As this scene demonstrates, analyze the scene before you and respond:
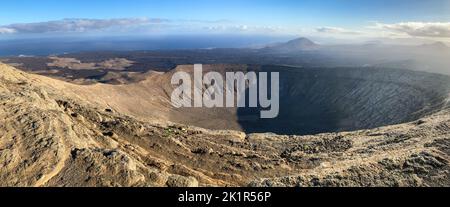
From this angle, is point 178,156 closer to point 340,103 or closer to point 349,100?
point 349,100

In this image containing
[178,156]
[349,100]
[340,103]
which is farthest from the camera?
[340,103]

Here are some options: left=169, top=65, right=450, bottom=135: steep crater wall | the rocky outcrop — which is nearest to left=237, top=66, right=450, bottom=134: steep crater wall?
left=169, top=65, right=450, bottom=135: steep crater wall

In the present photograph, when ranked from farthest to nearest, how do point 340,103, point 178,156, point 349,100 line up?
point 340,103 < point 349,100 < point 178,156

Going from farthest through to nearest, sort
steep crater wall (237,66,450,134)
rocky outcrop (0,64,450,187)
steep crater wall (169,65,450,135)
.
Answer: steep crater wall (169,65,450,135) → steep crater wall (237,66,450,134) → rocky outcrop (0,64,450,187)

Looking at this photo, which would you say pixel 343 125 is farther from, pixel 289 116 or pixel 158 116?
pixel 158 116

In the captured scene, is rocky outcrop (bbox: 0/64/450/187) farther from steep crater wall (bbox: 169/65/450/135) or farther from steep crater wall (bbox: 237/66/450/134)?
steep crater wall (bbox: 169/65/450/135)

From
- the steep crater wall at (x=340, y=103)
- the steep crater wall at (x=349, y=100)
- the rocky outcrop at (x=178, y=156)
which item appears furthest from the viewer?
the steep crater wall at (x=340, y=103)

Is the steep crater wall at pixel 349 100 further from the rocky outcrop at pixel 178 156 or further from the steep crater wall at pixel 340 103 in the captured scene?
the rocky outcrop at pixel 178 156

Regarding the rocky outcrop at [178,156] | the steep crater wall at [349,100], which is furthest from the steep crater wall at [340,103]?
the rocky outcrop at [178,156]

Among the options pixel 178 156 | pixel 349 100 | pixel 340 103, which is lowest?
pixel 340 103

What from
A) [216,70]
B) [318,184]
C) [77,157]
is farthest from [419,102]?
[216,70]

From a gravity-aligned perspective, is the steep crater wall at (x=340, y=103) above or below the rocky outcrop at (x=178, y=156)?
below

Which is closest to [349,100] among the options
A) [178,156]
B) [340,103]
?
A: [340,103]
